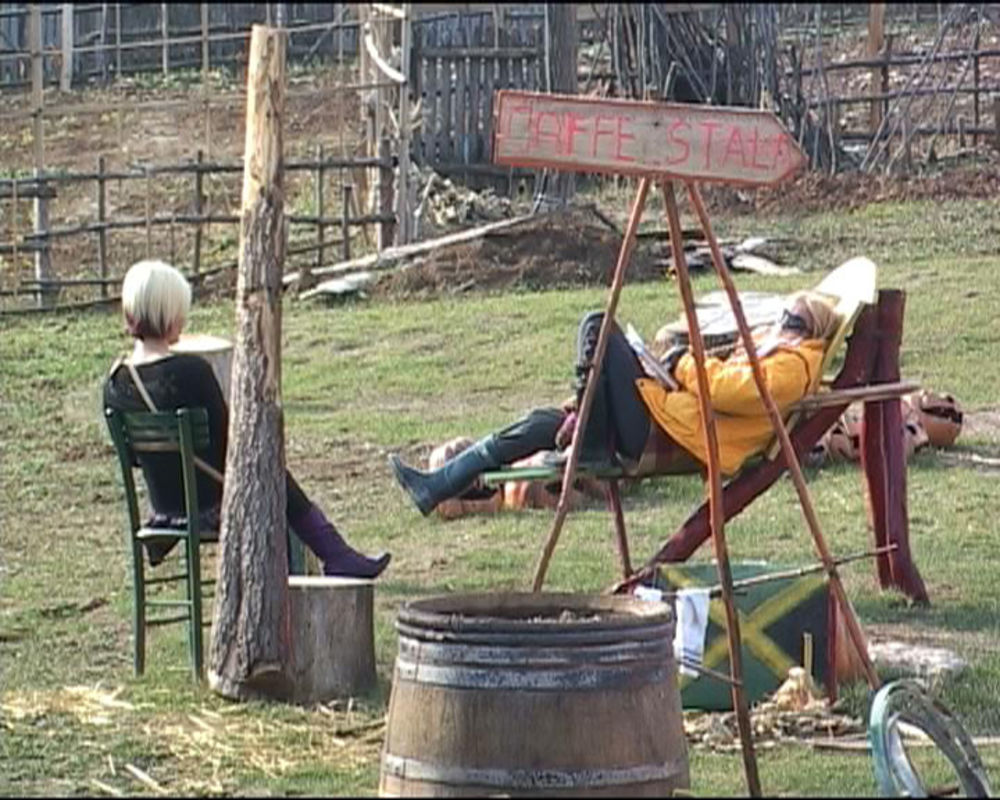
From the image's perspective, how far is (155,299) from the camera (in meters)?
8.83

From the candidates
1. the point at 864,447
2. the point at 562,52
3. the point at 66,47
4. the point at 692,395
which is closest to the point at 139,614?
the point at 692,395

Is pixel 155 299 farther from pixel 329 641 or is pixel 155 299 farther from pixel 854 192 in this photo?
pixel 854 192

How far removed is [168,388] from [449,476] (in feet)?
5.65

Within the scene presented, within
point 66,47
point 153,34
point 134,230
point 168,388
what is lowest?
point 134,230

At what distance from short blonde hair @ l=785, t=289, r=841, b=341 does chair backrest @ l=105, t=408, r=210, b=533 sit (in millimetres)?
2074

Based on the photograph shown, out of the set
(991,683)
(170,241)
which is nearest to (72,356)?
(170,241)

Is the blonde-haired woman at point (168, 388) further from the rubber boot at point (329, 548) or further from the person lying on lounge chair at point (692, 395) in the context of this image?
the person lying on lounge chair at point (692, 395)

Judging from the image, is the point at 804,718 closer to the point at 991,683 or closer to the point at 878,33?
the point at 991,683

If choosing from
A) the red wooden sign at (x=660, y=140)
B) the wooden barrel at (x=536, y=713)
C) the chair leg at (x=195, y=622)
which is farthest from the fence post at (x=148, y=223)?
the wooden barrel at (x=536, y=713)

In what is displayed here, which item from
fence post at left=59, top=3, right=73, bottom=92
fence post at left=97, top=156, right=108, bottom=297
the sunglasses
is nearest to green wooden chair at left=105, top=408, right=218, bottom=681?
the sunglasses

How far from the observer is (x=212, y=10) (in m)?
39.8

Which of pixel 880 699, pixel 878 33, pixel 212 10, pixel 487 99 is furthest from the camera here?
pixel 212 10

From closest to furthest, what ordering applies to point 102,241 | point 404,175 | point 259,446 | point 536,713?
1. point 536,713
2. point 259,446
3. point 102,241
4. point 404,175

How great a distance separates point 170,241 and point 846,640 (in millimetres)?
14074
